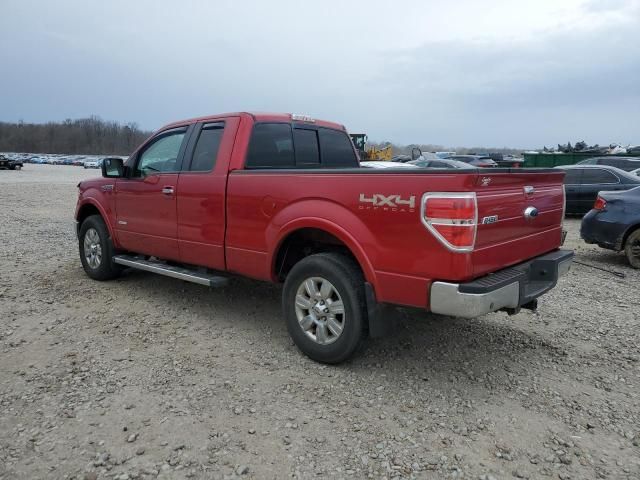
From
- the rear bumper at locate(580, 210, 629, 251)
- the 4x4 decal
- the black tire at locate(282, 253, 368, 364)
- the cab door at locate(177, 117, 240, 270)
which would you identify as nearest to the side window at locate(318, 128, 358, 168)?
the cab door at locate(177, 117, 240, 270)

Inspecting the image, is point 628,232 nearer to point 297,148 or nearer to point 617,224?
point 617,224

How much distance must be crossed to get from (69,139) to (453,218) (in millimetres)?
160087

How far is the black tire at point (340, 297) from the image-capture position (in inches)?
149

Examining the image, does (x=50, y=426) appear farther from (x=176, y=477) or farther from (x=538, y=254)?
(x=538, y=254)

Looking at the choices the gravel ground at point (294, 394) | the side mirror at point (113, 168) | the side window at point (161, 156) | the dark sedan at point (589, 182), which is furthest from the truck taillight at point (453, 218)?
→ the dark sedan at point (589, 182)

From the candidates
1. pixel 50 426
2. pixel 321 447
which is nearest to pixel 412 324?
pixel 321 447

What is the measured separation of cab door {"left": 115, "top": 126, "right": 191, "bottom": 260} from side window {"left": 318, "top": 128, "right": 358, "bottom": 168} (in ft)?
4.73

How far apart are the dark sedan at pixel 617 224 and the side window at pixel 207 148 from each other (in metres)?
6.02

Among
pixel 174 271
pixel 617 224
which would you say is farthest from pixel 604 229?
pixel 174 271

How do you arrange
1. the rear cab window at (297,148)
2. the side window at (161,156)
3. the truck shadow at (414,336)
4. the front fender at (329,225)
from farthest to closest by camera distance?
the side window at (161,156), the rear cab window at (297,148), the truck shadow at (414,336), the front fender at (329,225)

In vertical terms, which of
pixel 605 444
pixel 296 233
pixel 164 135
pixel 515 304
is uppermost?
pixel 164 135

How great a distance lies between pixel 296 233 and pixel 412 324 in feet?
5.22

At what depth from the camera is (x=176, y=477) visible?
8.94ft

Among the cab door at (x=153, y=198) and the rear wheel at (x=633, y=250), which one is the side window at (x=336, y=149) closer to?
the cab door at (x=153, y=198)
